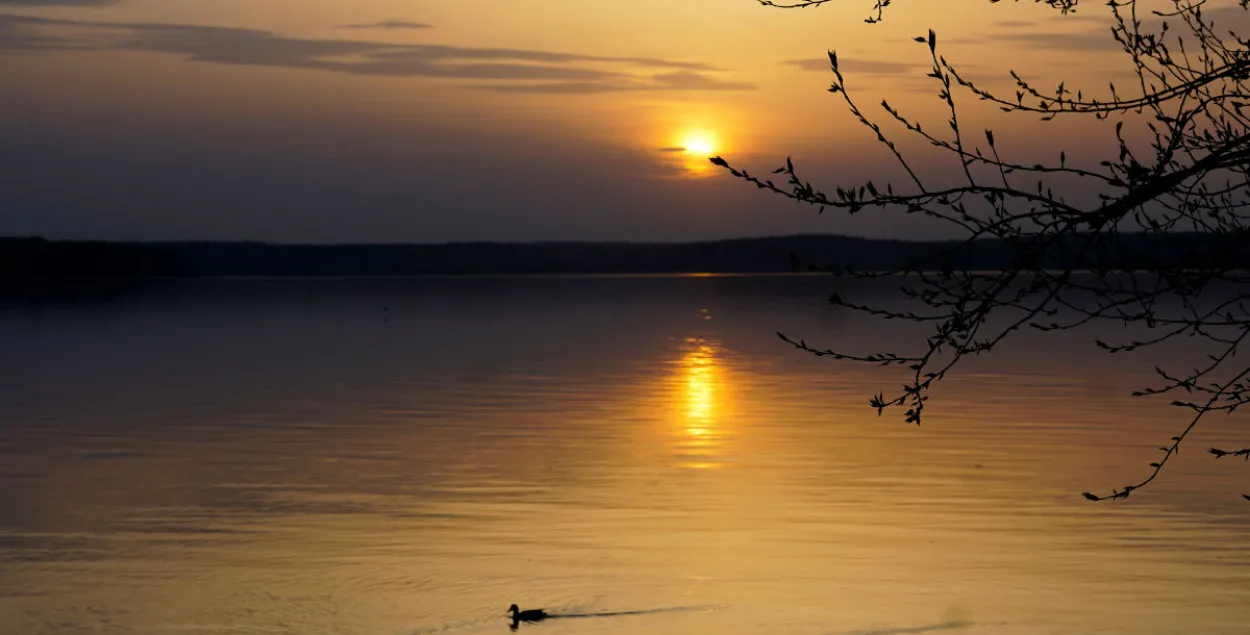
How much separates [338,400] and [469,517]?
1958 centimetres

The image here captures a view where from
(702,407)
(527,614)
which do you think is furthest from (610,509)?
(702,407)

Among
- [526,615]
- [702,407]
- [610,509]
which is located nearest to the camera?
[526,615]

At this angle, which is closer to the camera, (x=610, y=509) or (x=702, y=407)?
(x=610, y=509)

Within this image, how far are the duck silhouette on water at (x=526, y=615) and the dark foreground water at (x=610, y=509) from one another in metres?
0.19

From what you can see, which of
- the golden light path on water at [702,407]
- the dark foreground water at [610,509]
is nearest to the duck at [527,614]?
the dark foreground water at [610,509]

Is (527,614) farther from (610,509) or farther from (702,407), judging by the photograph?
(702,407)

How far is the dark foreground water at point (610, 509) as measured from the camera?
15656 mm

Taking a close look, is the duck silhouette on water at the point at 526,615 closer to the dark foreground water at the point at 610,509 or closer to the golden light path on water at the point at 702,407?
the dark foreground water at the point at 610,509

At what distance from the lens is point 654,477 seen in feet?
81.7

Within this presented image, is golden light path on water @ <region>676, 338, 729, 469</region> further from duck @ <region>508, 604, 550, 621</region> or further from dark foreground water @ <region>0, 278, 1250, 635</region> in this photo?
duck @ <region>508, 604, 550, 621</region>

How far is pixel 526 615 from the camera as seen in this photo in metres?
15.0

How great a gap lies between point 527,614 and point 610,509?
659 centimetres

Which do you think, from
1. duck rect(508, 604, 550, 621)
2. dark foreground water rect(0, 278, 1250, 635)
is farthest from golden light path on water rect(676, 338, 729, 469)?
duck rect(508, 604, 550, 621)

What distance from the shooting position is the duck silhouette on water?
48.9 ft
